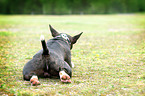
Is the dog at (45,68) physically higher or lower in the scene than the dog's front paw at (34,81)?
higher

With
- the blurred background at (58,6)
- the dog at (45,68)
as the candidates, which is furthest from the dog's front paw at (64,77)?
the blurred background at (58,6)

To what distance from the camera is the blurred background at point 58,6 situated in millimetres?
74938

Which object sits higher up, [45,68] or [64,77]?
[45,68]

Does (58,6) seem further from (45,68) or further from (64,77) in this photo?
(64,77)

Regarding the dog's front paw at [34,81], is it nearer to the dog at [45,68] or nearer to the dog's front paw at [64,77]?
the dog at [45,68]

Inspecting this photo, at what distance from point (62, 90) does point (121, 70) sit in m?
3.14

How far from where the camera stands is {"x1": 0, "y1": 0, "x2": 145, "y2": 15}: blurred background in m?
74.9

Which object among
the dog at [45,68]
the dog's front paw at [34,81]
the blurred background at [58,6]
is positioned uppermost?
the blurred background at [58,6]

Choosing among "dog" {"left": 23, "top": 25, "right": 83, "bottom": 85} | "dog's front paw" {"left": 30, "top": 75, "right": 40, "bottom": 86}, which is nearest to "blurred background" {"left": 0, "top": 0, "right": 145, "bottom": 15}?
"dog" {"left": 23, "top": 25, "right": 83, "bottom": 85}

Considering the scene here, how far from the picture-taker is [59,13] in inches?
2940

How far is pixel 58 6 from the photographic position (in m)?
76.1

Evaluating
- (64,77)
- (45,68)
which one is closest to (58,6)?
(45,68)

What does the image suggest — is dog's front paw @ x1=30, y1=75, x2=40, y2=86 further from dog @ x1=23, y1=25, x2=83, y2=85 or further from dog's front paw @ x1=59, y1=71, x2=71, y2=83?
dog's front paw @ x1=59, y1=71, x2=71, y2=83

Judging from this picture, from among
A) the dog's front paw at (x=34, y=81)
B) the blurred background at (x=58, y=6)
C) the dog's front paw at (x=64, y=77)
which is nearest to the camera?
the dog's front paw at (x=34, y=81)
